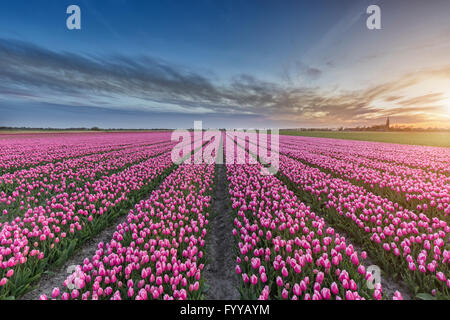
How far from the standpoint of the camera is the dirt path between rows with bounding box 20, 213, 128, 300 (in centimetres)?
314

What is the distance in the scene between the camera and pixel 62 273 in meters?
3.57

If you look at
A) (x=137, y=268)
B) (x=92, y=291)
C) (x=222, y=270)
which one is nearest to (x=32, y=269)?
(x=92, y=291)

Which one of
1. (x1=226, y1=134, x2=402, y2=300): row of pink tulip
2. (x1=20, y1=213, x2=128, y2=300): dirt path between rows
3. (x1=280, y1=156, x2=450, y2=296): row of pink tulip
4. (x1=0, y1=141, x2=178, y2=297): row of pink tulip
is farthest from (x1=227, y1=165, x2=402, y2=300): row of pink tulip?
(x1=0, y1=141, x2=178, y2=297): row of pink tulip

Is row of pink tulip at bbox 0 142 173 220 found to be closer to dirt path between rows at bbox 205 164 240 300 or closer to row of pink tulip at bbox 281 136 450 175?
dirt path between rows at bbox 205 164 240 300

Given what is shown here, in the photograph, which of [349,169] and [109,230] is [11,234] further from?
[349,169]

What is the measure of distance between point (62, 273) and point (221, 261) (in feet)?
9.74

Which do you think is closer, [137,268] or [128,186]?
[137,268]

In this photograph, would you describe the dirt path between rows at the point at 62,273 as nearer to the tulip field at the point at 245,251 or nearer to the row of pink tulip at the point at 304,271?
the tulip field at the point at 245,251

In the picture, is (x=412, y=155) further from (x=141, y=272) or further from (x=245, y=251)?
(x=141, y=272)

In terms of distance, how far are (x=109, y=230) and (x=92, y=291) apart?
269cm

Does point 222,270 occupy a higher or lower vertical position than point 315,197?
lower

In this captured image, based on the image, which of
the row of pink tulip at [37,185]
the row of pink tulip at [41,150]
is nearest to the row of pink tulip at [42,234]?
the row of pink tulip at [37,185]

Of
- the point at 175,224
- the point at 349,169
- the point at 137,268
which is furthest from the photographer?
the point at 349,169
